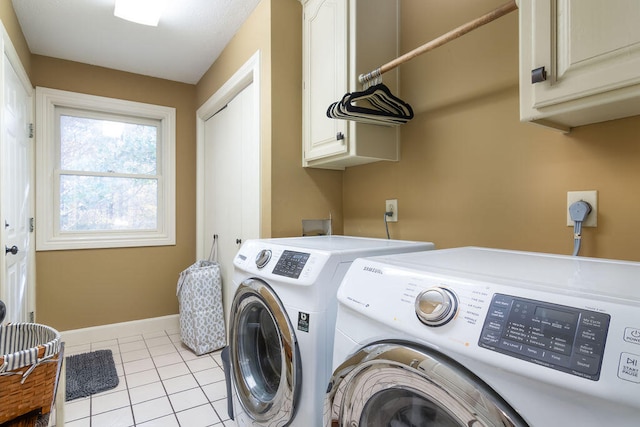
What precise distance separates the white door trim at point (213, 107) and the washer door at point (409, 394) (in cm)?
170

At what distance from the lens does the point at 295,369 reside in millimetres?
1118

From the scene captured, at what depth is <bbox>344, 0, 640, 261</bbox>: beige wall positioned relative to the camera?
1.10 meters

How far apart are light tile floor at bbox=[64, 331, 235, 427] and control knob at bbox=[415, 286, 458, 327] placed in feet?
5.24

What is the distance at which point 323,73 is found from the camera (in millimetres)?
1874

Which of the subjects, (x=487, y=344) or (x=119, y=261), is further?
(x=119, y=261)

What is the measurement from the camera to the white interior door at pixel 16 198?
1969 millimetres

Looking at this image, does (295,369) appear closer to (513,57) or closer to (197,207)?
(513,57)

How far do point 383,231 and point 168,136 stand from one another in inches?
99.6

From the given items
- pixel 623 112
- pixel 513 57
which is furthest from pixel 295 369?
pixel 513 57

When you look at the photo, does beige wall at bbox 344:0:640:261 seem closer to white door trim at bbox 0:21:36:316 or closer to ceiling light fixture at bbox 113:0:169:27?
ceiling light fixture at bbox 113:0:169:27

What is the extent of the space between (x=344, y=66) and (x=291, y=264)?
1068 millimetres

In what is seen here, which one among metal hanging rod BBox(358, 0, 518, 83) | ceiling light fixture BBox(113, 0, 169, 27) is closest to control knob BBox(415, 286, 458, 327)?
metal hanging rod BBox(358, 0, 518, 83)

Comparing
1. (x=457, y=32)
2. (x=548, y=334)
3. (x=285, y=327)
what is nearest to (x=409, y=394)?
(x=548, y=334)

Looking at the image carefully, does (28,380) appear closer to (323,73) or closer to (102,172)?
(323,73)
